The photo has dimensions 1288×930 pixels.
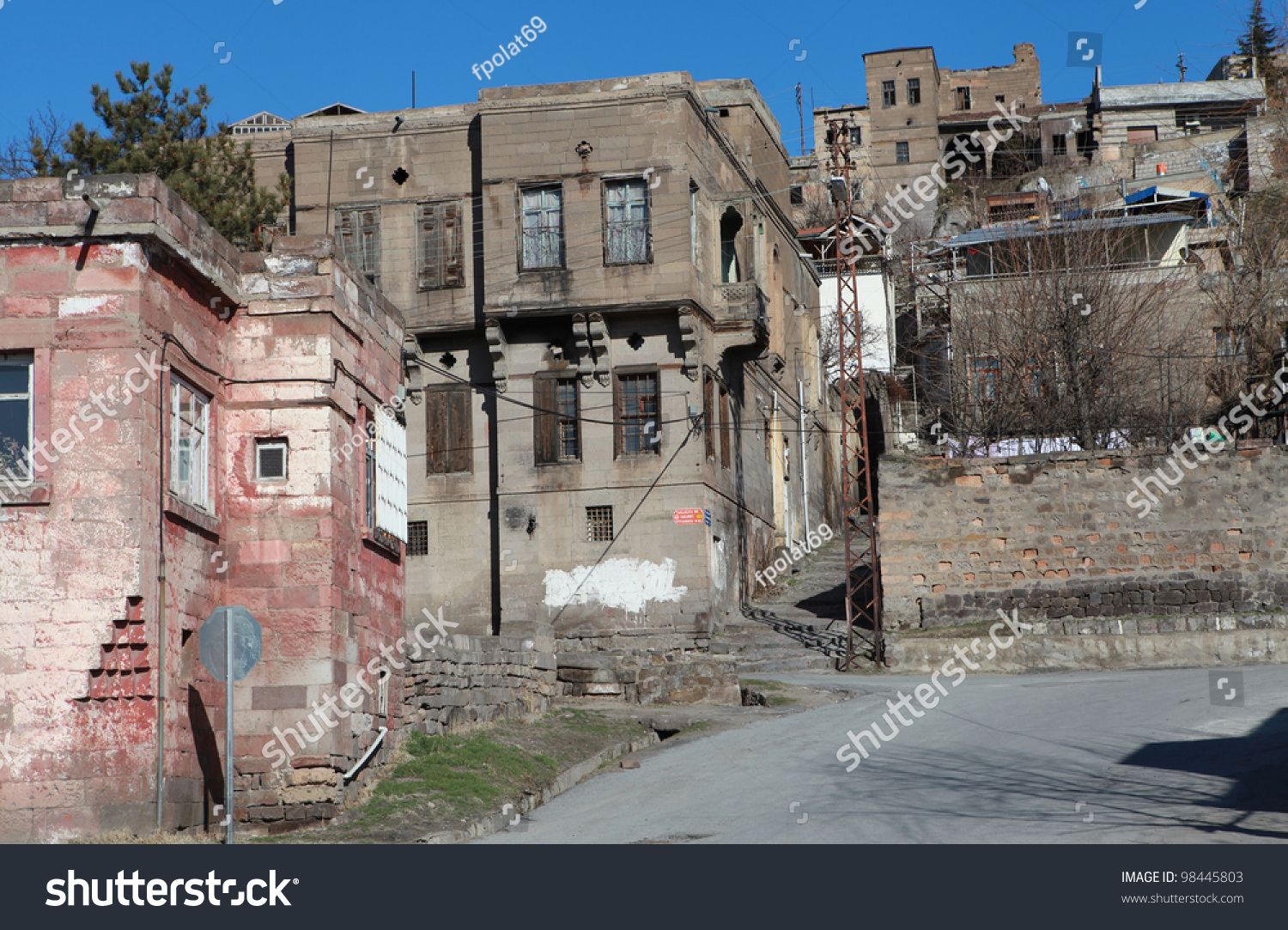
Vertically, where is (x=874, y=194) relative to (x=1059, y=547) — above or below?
above

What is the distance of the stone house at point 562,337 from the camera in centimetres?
2900

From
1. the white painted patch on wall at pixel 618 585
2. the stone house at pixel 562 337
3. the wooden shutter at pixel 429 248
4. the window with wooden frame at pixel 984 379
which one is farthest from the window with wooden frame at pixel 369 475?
the window with wooden frame at pixel 984 379

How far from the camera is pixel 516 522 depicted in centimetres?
2952

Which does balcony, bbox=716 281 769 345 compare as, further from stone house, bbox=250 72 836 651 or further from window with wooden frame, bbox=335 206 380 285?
window with wooden frame, bbox=335 206 380 285

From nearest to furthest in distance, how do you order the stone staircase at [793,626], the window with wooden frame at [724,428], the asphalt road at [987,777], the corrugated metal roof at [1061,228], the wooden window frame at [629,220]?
1. the asphalt road at [987,777]
2. the stone staircase at [793,626]
3. the wooden window frame at [629,220]
4. the window with wooden frame at [724,428]
5. the corrugated metal roof at [1061,228]

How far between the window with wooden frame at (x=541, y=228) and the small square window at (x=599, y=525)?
5.12 metres

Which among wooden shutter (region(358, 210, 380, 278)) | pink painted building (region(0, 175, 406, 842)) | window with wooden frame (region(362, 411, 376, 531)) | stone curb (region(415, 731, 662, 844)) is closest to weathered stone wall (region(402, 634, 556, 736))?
pink painted building (region(0, 175, 406, 842))

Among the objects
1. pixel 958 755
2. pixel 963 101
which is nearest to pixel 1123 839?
pixel 958 755

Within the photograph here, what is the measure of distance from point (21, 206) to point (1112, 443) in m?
27.8

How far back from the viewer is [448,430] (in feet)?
99.9

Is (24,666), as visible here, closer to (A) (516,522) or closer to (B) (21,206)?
(B) (21,206)

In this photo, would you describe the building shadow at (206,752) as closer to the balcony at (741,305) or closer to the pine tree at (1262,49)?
the balcony at (741,305)

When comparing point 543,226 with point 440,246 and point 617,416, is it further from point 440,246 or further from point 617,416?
point 617,416

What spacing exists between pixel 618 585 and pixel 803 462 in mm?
11282
